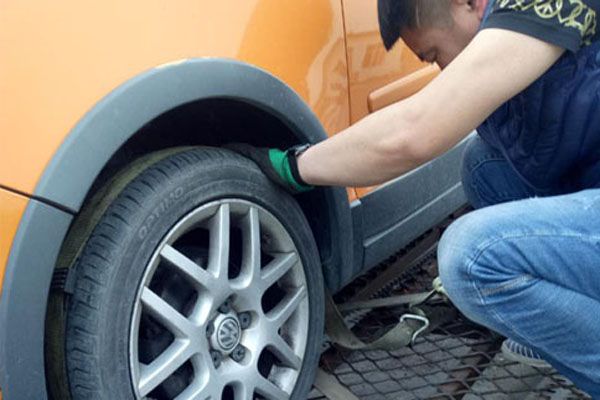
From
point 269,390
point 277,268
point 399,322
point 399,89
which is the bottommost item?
point 399,322

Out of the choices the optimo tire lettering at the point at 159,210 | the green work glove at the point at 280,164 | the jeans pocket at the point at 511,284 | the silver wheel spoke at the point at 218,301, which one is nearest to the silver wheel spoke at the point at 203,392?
the silver wheel spoke at the point at 218,301

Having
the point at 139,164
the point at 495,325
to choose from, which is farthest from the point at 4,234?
the point at 495,325

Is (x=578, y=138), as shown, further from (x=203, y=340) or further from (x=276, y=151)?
(x=203, y=340)

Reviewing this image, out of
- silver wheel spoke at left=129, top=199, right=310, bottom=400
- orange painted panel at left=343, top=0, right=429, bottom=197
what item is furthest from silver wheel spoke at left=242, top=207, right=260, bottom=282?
orange painted panel at left=343, top=0, right=429, bottom=197

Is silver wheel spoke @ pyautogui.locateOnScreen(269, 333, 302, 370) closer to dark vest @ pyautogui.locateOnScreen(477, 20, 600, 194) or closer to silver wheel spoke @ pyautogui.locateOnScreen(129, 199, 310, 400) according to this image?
silver wheel spoke @ pyautogui.locateOnScreen(129, 199, 310, 400)

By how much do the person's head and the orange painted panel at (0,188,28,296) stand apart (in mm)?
893

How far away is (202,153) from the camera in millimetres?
1745

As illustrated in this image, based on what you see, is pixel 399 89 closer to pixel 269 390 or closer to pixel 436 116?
pixel 436 116

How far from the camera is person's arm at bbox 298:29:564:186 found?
61.2 inches

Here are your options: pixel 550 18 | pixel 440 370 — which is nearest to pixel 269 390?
pixel 440 370

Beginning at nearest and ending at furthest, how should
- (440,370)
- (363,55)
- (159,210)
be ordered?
(159,210), (363,55), (440,370)

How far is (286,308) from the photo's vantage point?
74.5 inches

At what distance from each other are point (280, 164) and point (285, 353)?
1.43ft

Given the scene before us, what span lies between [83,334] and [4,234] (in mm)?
258
